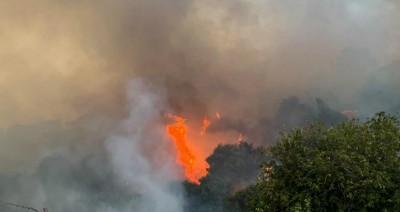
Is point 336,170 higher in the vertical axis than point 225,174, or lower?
lower

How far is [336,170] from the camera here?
33.9m

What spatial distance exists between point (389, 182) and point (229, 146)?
146 m

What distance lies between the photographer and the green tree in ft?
109

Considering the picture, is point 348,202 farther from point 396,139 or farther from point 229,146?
point 229,146

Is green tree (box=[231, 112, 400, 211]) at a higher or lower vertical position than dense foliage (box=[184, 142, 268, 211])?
lower

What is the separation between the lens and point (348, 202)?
33938 mm

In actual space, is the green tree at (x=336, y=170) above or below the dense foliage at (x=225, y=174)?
below

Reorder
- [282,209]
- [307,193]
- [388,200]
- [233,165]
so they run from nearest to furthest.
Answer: [388,200], [307,193], [282,209], [233,165]

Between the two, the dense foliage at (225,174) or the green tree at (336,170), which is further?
the dense foliage at (225,174)

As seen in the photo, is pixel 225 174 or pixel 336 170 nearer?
pixel 336 170

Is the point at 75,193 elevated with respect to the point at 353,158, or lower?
elevated

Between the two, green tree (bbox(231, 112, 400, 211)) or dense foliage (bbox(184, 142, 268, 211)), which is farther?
dense foliage (bbox(184, 142, 268, 211))

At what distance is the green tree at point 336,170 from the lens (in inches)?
Answer: 1308

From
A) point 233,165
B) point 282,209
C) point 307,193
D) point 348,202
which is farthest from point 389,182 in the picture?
point 233,165
